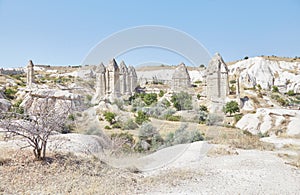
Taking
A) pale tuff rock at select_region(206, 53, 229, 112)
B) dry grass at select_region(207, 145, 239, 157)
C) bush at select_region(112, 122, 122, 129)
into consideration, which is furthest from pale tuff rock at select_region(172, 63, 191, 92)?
dry grass at select_region(207, 145, 239, 157)

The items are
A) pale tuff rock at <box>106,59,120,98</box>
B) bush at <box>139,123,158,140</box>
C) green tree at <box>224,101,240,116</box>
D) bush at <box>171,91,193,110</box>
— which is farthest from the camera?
pale tuff rock at <box>106,59,120,98</box>

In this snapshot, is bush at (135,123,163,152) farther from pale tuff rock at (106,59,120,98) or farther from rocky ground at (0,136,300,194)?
pale tuff rock at (106,59,120,98)

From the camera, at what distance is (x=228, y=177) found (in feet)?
17.2

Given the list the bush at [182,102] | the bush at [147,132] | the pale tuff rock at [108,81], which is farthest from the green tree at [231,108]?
the bush at [147,132]

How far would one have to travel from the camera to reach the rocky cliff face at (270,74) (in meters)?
43.4

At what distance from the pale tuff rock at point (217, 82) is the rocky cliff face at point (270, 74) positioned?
21.5 metres

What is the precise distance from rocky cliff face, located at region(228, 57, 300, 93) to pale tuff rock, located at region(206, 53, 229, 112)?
21522 mm

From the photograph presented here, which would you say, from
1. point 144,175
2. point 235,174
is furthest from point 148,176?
point 235,174

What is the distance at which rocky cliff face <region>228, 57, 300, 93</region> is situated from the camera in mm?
43419

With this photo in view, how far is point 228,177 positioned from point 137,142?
493 centimetres

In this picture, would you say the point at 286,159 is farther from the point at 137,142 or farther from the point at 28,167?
the point at 28,167

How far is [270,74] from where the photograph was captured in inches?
1903

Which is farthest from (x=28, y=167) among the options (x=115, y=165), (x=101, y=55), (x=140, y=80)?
(x=140, y=80)

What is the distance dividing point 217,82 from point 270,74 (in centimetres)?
3152
